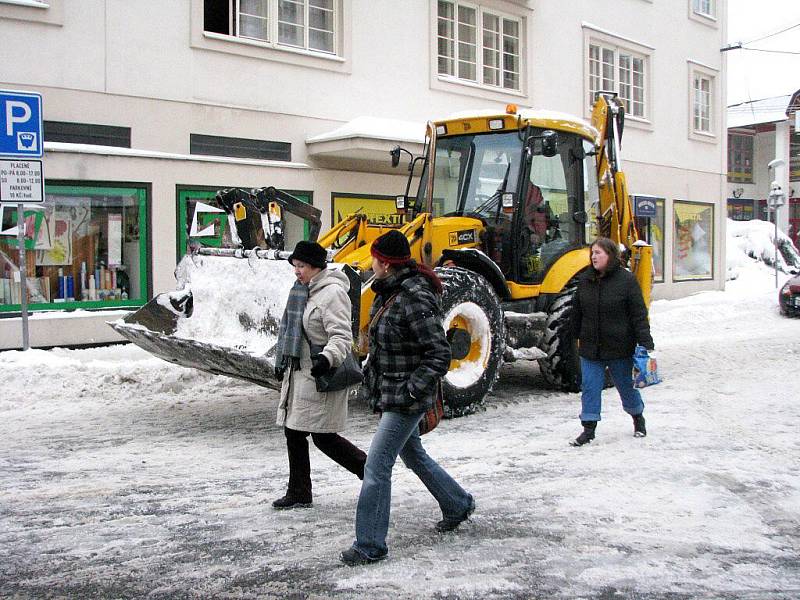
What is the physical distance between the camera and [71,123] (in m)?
12.5

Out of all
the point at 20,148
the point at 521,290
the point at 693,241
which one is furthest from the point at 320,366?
the point at 693,241

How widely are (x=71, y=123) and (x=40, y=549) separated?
9155 millimetres

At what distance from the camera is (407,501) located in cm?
562

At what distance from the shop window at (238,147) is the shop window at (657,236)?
1141 cm

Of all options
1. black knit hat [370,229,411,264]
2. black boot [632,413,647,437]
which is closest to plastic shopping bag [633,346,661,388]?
black boot [632,413,647,437]

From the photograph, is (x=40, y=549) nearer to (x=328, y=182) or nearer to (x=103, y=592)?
(x=103, y=592)

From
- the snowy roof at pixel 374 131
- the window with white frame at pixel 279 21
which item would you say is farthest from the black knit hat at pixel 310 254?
the window with white frame at pixel 279 21

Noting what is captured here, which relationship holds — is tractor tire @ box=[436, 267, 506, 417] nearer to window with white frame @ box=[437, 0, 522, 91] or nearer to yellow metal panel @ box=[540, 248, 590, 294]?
yellow metal panel @ box=[540, 248, 590, 294]

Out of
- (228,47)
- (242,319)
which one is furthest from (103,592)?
(228,47)

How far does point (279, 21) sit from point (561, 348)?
8.32 meters

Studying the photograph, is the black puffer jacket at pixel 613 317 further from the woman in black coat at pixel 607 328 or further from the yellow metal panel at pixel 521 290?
the yellow metal panel at pixel 521 290

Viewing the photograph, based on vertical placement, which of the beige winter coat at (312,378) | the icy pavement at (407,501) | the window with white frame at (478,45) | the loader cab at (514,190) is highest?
the window with white frame at (478,45)

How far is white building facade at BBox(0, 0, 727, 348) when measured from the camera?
12.4 m

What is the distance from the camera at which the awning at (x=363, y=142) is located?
14477 mm
